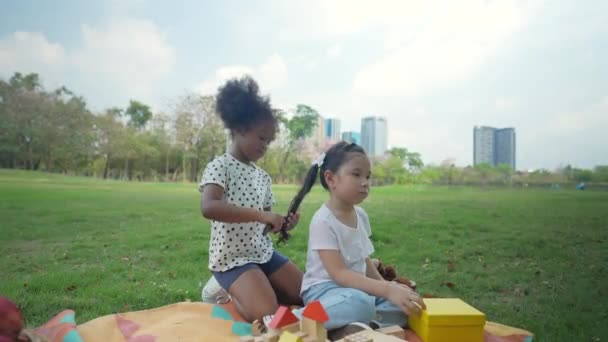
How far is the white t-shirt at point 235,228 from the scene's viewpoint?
5.95 ft

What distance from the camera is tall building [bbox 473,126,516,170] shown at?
11.1 feet

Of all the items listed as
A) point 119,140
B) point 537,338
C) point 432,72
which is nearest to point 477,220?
point 432,72

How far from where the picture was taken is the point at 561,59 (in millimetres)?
→ 3041

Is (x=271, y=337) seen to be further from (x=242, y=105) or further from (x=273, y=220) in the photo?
(x=242, y=105)

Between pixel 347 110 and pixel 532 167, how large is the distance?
1498 mm

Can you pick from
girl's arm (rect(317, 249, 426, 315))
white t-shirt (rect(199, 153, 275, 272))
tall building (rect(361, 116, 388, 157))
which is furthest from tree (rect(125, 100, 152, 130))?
girl's arm (rect(317, 249, 426, 315))

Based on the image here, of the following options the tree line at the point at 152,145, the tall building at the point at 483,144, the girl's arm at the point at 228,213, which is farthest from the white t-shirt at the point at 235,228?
the tall building at the point at 483,144

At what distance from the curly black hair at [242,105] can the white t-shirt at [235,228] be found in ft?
0.51

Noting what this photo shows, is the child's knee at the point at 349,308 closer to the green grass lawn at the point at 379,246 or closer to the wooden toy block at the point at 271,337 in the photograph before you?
the wooden toy block at the point at 271,337

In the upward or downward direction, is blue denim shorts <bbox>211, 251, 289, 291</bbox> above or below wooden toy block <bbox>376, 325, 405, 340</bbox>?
above

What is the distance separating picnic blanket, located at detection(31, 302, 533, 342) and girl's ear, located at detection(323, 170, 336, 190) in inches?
24.5

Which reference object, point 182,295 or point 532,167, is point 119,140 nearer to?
point 182,295

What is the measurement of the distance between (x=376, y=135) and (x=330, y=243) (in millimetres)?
2205

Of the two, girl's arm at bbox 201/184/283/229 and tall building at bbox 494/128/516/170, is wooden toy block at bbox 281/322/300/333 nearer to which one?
girl's arm at bbox 201/184/283/229
